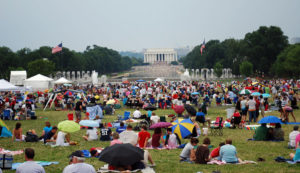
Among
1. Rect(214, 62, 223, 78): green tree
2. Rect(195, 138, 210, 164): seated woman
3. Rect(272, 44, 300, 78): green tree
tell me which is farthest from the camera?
Rect(214, 62, 223, 78): green tree

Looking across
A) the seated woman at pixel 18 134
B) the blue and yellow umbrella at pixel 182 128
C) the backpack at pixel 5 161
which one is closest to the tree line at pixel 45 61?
the seated woman at pixel 18 134

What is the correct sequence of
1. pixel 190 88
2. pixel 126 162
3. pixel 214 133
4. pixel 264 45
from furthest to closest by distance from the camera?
pixel 264 45, pixel 190 88, pixel 214 133, pixel 126 162

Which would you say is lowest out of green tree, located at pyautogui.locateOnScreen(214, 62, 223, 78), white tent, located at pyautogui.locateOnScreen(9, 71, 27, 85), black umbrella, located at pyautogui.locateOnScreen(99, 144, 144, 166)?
black umbrella, located at pyautogui.locateOnScreen(99, 144, 144, 166)

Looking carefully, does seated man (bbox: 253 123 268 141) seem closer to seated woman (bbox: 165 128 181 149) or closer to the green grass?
the green grass

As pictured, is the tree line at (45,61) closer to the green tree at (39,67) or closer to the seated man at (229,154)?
the green tree at (39,67)

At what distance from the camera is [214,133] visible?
16031mm

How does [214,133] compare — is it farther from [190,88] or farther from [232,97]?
[190,88]

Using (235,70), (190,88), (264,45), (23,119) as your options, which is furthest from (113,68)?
(23,119)

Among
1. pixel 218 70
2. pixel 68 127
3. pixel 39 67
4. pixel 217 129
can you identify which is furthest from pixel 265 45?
pixel 68 127

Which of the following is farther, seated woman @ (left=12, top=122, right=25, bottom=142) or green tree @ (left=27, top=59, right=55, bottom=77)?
green tree @ (left=27, top=59, right=55, bottom=77)

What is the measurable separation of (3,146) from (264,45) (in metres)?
65.0

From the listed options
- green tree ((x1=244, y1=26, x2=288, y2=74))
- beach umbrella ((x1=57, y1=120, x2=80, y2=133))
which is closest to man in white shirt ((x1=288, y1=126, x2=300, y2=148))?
beach umbrella ((x1=57, y1=120, x2=80, y2=133))

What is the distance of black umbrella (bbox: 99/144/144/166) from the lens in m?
8.88

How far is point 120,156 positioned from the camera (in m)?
8.89
